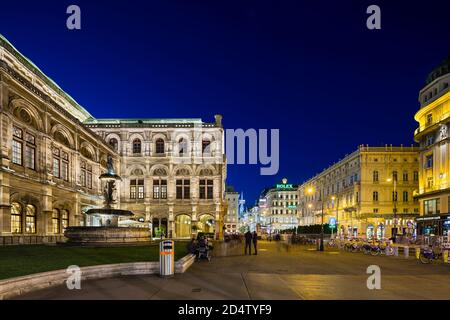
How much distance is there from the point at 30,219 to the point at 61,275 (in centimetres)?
2607

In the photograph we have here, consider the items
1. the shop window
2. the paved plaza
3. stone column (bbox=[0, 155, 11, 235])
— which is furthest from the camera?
the shop window

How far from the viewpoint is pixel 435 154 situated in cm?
5672

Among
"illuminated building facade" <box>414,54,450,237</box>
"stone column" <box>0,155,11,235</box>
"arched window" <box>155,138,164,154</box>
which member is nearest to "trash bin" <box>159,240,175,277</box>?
"stone column" <box>0,155,11,235</box>

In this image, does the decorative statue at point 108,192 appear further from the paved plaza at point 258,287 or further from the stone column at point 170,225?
the stone column at point 170,225

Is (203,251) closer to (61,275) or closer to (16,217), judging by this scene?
(61,275)

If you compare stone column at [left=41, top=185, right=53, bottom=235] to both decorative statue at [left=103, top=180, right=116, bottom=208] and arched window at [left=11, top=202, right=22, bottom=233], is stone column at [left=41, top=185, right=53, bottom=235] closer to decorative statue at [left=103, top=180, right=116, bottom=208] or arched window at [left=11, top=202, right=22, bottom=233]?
arched window at [left=11, top=202, right=22, bottom=233]

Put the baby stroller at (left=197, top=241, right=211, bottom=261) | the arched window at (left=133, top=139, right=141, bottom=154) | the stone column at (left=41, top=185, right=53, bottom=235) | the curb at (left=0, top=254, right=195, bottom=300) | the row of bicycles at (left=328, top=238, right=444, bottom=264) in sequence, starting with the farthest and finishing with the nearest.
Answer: the arched window at (left=133, top=139, right=141, bottom=154) < the stone column at (left=41, top=185, right=53, bottom=235) < the row of bicycles at (left=328, top=238, right=444, bottom=264) < the baby stroller at (left=197, top=241, right=211, bottom=261) < the curb at (left=0, top=254, right=195, bottom=300)

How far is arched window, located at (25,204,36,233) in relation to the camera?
116ft

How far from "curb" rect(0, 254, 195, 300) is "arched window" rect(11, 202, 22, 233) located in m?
21.3

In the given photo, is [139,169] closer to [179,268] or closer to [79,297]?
[179,268]
